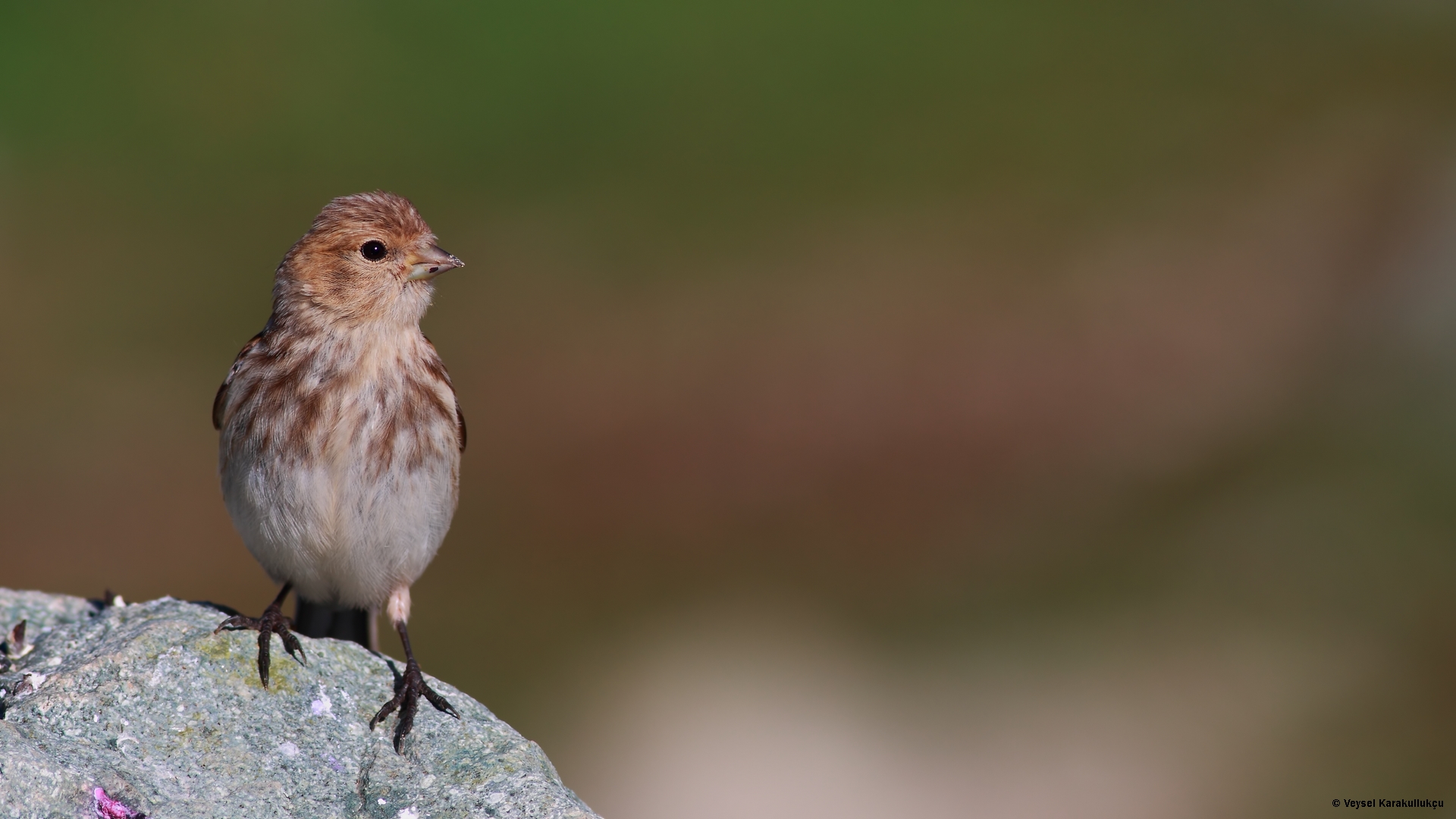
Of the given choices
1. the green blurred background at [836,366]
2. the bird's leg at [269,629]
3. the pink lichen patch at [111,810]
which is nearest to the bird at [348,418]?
the bird's leg at [269,629]

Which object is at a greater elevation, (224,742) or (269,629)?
(269,629)

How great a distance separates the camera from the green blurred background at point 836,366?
10.6m

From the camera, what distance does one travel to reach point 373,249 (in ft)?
17.4

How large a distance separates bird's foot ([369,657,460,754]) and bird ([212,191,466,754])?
39 centimetres

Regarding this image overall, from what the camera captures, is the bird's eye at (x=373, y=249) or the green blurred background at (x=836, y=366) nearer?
the bird's eye at (x=373, y=249)

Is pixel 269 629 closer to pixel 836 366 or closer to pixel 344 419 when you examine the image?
pixel 344 419

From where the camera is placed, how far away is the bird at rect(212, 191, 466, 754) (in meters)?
5.10

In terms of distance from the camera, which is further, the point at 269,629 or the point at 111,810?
the point at 269,629

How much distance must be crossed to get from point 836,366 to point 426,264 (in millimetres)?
9971

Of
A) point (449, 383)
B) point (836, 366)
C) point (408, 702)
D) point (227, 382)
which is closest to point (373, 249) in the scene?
point (449, 383)

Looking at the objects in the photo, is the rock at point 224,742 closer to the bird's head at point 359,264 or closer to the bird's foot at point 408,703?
the bird's foot at point 408,703

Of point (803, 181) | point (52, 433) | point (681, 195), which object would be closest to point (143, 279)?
point (52, 433)

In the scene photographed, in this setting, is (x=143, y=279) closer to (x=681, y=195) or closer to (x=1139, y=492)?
(x=681, y=195)

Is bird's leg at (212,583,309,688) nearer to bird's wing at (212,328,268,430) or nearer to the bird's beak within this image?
bird's wing at (212,328,268,430)
